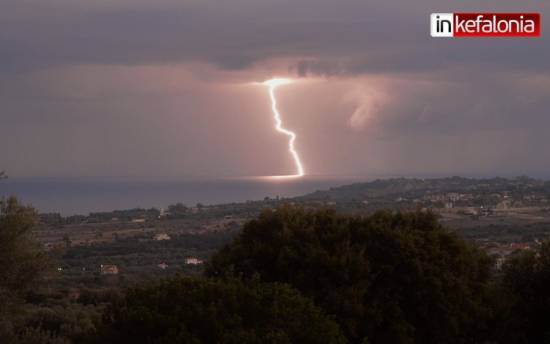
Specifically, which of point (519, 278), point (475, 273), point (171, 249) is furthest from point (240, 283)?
point (171, 249)

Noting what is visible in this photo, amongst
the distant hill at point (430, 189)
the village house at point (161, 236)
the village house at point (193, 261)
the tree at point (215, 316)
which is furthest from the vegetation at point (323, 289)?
the distant hill at point (430, 189)

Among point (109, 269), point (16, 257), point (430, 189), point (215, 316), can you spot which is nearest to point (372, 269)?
point (215, 316)

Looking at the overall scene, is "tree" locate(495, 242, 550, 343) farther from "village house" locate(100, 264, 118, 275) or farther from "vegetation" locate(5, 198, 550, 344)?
"village house" locate(100, 264, 118, 275)

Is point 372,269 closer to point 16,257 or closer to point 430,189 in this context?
point 16,257

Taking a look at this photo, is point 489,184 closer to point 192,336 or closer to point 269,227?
point 269,227

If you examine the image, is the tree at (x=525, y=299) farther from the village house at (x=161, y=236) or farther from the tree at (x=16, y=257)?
the village house at (x=161, y=236)

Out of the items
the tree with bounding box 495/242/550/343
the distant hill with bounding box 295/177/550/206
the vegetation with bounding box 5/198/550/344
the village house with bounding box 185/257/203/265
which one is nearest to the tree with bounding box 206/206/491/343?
the vegetation with bounding box 5/198/550/344
